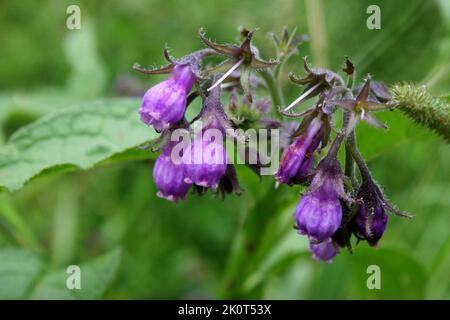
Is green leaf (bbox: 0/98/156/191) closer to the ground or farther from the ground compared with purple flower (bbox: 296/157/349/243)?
farther from the ground

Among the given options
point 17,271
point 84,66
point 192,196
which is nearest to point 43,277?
point 17,271

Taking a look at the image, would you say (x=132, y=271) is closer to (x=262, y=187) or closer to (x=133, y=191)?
(x=133, y=191)

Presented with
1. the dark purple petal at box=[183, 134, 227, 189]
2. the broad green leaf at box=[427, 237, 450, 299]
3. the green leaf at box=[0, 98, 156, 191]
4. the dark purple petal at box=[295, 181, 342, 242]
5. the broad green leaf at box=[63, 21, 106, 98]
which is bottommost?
the dark purple petal at box=[295, 181, 342, 242]

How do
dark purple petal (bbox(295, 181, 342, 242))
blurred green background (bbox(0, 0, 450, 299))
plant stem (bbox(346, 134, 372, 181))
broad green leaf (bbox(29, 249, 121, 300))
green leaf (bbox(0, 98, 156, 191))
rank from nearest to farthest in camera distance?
dark purple petal (bbox(295, 181, 342, 242)) < plant stem (bbox(346, 134, 372, 181)) < green leaf (bbox(0, 98, 156, 191)) < broad green leaf (bbox(29, 249, 121, 300)) < blurred green background (bbox(0, 0, 450, 299))

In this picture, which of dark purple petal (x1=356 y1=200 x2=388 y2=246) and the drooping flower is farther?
dark purple petal (x1=356 y1=200 x2=388 y2=246)

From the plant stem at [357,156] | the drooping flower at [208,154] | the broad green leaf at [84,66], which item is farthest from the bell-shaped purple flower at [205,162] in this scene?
the broad green leaf at [84,66]

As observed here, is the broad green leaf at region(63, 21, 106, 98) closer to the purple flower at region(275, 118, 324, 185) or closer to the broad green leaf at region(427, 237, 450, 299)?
the broad green leaf at region(427, 237, 450, 299)

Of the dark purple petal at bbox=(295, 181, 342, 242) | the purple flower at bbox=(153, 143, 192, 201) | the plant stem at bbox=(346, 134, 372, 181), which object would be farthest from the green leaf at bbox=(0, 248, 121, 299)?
the plant stem at bbox=(346, 134, 372, 181)
